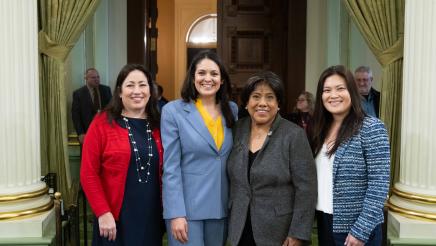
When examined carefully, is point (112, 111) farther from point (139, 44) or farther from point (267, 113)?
point (139, 44)

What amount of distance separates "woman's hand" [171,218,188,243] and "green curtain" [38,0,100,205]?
5.05ft

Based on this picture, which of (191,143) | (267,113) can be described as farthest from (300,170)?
(191,143)

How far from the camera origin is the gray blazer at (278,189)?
2.40 m

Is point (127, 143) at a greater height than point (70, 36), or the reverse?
point (70, 36)

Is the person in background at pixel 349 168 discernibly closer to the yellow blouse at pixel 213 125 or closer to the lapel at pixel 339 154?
the lapel at pixel 339 154

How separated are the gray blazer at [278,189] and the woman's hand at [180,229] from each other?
0.82 ft

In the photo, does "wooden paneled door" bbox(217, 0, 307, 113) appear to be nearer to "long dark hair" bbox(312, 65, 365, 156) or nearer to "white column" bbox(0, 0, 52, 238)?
"white column" bbox(0, 0, 52, 238)

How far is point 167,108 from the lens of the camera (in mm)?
2609

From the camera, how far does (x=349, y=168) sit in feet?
7.48

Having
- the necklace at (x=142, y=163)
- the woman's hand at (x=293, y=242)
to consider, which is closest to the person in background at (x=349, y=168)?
the woman's hand at (x=293, y=242)

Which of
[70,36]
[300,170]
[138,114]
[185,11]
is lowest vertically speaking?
[300,170]

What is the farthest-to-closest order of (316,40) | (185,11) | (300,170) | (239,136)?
(185,11), (316,40), (239,136), (300,170)

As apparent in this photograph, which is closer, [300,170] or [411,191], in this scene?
[300,170]

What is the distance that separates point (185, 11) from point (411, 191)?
963cm
